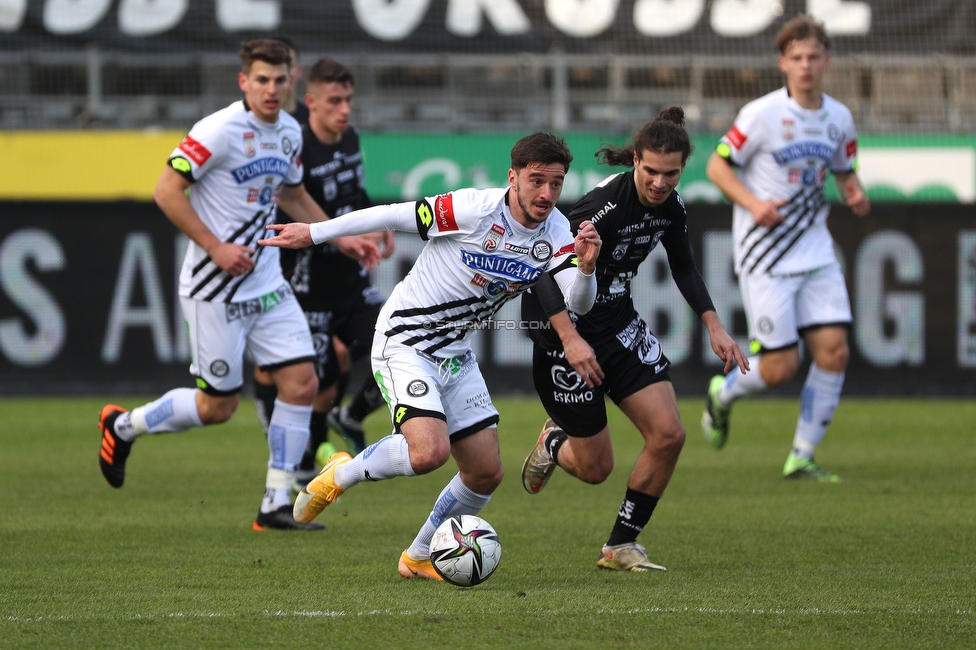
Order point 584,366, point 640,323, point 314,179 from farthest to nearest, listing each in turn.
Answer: point 314,179 < point 640,323 < point 584,366

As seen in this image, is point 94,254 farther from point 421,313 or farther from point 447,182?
point 421,313

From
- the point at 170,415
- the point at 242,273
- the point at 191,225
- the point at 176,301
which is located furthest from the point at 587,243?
the point at 176,301

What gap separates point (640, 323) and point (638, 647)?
2.18 meters

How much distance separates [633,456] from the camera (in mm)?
9930

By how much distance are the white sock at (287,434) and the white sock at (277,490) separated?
5cm

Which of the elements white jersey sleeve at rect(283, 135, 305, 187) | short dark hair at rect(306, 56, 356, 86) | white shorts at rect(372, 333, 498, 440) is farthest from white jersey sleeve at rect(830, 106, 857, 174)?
white shorts at rect(372, 333, 498, 440)

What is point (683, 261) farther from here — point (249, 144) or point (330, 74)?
point (330, 74)

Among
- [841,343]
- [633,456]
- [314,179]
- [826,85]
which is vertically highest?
[826,85]

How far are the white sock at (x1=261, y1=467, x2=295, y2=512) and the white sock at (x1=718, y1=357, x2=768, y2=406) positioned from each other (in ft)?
10.8

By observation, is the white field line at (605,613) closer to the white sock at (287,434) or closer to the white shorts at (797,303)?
the white sock at (287,434)

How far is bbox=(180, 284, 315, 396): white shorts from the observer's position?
6777 millimetres

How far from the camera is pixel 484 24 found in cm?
1867

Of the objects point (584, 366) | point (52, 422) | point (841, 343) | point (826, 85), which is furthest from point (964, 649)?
point (826, 85)

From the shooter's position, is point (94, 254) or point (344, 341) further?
point (94, 254)
